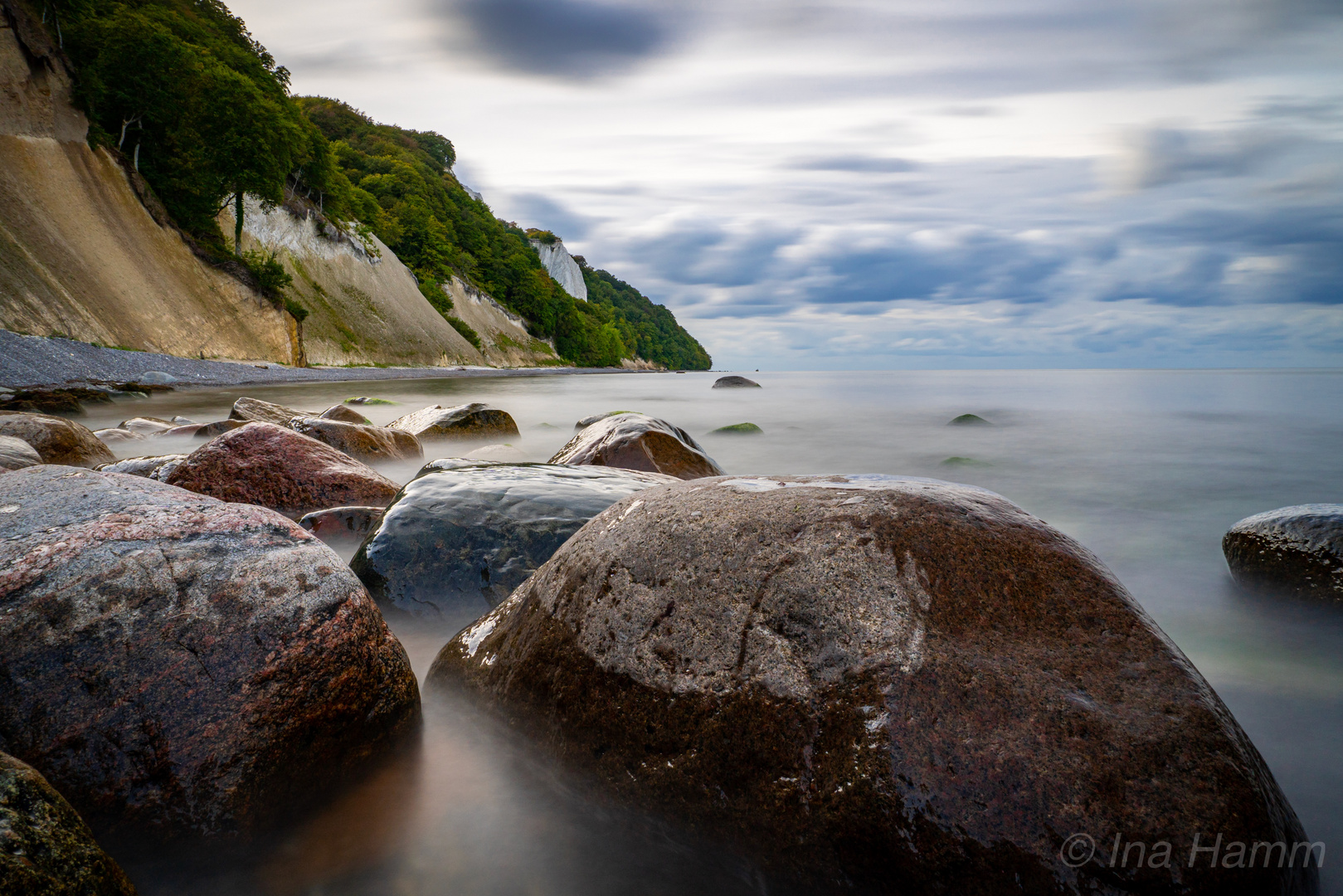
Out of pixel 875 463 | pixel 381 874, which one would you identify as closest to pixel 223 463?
pixel 381 874

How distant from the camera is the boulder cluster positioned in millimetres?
1537

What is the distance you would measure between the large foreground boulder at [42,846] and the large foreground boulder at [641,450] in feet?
12.9

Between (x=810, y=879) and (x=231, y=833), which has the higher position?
(x=810, y=879)

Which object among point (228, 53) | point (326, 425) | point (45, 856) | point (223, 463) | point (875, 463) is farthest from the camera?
point (228, 53)

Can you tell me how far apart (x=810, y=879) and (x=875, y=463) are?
8386 mm

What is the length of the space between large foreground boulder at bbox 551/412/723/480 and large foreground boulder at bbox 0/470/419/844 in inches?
126

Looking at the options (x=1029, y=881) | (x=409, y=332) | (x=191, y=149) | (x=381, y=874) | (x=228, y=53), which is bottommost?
(x=381, y=874)

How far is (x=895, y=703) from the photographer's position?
1.67 metres

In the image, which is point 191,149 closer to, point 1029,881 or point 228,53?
point 228,53

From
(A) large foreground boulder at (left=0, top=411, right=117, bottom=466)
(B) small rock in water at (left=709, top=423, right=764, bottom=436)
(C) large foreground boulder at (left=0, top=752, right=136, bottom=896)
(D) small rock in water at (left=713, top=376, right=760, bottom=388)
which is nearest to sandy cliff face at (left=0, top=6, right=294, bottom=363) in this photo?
(A) large foreground boulder at (left=0, top=411, right=117, bottom=466)

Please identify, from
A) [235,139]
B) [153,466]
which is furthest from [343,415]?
[235,139]

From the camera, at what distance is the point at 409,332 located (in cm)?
4175

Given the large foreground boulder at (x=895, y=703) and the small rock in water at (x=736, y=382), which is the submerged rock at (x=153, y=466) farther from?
Answer: the small rock in water at (x=736, y=382)
